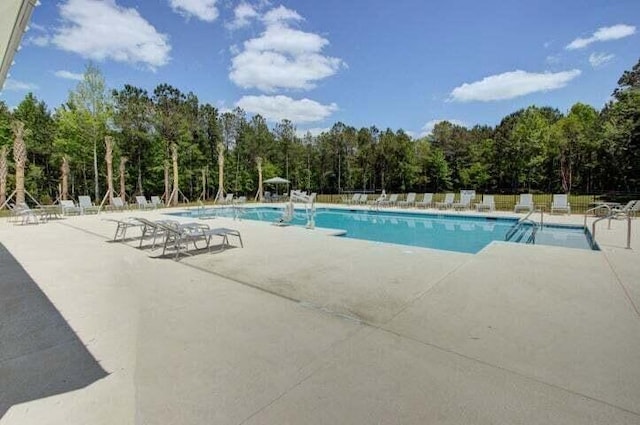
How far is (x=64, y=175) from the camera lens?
1902 cm

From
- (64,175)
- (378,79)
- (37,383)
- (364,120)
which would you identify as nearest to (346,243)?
(37,383)

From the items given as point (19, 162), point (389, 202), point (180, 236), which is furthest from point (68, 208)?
point (389, 202)

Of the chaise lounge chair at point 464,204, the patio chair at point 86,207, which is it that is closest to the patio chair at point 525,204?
the chaise lounge chair at point 464,204

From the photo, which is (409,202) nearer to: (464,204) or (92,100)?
(464,204)

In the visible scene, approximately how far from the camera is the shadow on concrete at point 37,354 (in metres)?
2.10

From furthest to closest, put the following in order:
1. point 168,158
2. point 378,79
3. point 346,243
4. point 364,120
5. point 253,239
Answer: point 364,120 < point 168,158 < point 378,79 < point 253,239 < point 346,243

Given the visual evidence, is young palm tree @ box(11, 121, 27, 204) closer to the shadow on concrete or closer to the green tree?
the green tree

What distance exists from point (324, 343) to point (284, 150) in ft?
95.6

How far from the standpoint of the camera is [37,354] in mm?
2535

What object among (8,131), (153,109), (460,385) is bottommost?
(460,385)

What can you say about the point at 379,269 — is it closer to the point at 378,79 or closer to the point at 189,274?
the point at 189,274

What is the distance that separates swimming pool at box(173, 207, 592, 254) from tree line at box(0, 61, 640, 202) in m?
10.2

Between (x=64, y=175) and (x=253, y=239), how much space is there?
17.4 meters

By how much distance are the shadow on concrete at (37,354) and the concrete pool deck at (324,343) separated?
1cm
